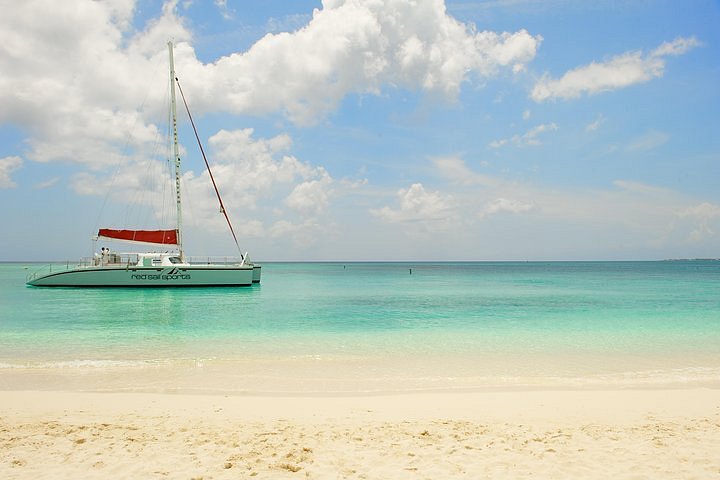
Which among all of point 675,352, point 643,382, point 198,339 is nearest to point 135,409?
point 198,339

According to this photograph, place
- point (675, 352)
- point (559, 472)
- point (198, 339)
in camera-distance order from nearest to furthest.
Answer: point (559, 472)
point (675, 352)
point (198, 339)

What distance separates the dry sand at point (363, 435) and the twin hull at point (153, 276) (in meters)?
28.3

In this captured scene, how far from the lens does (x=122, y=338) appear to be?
14.7m

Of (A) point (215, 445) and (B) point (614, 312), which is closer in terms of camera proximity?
(A) point (215, 445)

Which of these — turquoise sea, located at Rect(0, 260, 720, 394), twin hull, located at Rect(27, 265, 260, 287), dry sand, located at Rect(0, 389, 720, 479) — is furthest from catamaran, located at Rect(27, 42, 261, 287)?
dry sand, located at Rect(0, 389, 720, 479)

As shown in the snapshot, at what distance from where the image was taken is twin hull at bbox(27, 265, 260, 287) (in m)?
35.2

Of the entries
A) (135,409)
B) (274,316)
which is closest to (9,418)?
→ (135,409)

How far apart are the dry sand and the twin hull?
28.3 metres

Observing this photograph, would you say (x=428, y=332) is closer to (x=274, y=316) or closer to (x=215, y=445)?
(x=274, y=316)

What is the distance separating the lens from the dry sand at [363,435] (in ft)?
16.0

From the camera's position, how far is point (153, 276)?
115 ft

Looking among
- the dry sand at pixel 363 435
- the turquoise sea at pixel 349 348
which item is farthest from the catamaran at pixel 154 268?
the dry sand at pixel 363 435

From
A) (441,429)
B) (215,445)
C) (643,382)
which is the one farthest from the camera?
(643,382)

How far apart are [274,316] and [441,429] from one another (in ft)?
50.5
